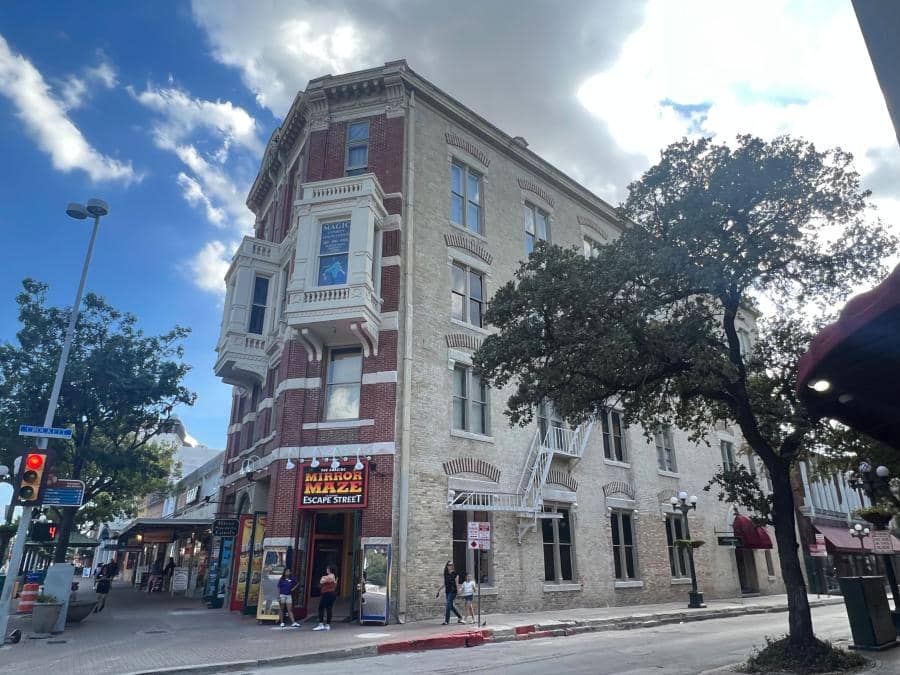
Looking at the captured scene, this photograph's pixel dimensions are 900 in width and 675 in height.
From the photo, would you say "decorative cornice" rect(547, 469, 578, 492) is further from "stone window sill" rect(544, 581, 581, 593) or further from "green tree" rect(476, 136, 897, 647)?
"green tree" rect(476, 136, 897, 647)

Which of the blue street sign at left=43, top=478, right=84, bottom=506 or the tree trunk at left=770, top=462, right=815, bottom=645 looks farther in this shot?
the blue street sign at left=43, top=478, right=84, bottom=506

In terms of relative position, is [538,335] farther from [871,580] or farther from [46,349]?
[46,349]

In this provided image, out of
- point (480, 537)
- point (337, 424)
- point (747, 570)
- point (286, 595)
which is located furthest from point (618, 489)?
point (286, 595)

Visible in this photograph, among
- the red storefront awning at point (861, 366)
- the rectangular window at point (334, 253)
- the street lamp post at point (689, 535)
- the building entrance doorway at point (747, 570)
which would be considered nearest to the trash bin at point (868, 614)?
the red storefront awning at point (861, 366)

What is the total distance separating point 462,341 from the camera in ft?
70.0

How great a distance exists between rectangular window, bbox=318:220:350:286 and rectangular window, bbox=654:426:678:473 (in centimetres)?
1753

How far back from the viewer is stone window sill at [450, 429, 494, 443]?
65.4 ft

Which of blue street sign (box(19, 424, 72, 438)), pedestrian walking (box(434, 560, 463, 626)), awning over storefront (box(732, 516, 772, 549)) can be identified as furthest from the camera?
awning over storefront (box(732, 516, 772, 549))

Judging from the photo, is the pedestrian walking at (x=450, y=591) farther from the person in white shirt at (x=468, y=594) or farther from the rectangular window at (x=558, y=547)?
the rectangular window at (x=558, y=547)

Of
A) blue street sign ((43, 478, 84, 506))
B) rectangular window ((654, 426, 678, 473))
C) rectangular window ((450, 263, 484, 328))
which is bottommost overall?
blue street sign ((43, 478, 84, 506))

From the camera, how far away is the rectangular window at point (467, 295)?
22.3 metres

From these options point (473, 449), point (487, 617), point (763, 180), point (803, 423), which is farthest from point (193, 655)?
point (763, 180)

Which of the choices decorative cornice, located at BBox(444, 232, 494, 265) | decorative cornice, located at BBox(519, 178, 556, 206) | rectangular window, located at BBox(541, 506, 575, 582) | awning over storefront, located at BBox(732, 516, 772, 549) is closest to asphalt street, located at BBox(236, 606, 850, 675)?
rectangular window, located at BBox(541, 506, 575, 582)

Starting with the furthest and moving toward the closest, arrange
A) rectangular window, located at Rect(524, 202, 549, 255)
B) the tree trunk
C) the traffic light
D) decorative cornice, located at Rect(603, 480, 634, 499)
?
rectangular window, located at Rect(524, 202, 549, 255)
decorative cornice, located at Rect(603, 480, 634, 499)
the traffic light
the tree trunk
